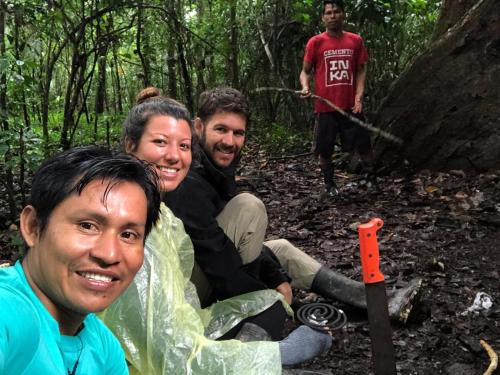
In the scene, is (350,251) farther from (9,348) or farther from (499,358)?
(9,348)

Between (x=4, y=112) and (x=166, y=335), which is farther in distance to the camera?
(x=4, y=112)

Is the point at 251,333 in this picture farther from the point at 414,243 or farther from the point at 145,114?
the point at 414,243

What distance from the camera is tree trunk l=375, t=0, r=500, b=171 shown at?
5270 millimetres

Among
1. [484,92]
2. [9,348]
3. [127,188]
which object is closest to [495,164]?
[484,92]

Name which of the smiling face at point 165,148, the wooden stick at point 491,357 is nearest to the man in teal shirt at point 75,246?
the smiling face at point 165,148

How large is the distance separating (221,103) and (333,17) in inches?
121

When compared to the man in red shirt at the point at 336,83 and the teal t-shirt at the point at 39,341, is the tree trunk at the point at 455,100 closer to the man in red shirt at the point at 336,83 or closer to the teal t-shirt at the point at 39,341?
the man in red shirt at the point at 336,83

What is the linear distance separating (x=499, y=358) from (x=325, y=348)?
0.89 metres

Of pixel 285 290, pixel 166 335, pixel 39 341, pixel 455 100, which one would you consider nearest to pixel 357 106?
pixel 455 100

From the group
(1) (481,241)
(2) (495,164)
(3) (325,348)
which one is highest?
(2) (495,164)

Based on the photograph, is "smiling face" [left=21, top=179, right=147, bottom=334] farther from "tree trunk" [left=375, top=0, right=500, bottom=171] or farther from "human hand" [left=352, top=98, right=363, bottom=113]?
"tree trunk" [left=375, top=0, right=500, bottom=171]

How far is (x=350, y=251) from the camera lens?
162 inches

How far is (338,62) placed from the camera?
17.7 ft

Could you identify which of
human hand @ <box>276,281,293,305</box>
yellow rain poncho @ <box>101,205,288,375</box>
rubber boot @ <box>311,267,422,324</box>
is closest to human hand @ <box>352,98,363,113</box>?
rubber boot @ <box>311,267,422,324</box>
